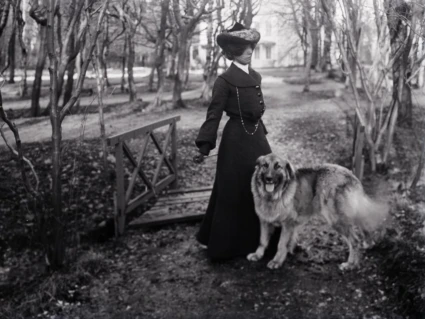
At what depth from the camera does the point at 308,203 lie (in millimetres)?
4707

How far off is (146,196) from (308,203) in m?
2.75

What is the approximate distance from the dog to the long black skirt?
0.14 meters

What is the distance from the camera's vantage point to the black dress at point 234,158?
13.9 feet

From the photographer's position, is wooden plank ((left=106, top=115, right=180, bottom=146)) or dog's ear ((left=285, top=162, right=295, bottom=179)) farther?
wooden plank ((left=106, top=115, right=180, bottom=146))

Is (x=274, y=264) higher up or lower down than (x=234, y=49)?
lower down

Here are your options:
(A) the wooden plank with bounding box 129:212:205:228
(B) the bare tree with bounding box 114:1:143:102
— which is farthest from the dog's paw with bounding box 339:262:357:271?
(B) the bare tree with bounding box 114:1:143:102

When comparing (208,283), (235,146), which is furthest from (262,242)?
(235,146)

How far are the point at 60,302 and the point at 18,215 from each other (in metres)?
2.37

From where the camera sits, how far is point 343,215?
15.1 feet

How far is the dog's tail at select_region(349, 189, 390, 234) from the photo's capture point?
182 inches

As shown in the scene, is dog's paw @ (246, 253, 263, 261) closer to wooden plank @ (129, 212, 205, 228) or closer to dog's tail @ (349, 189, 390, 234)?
dog's tail @ (349, 189, 390, 234)

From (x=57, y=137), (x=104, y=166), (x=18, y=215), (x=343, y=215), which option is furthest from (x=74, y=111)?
(x=343, y=215)

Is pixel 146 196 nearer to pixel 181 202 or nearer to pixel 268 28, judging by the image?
pixel 181 202

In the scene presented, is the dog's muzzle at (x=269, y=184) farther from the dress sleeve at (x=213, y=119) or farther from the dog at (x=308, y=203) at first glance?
the dress sleeve at (x=213, y=119)
